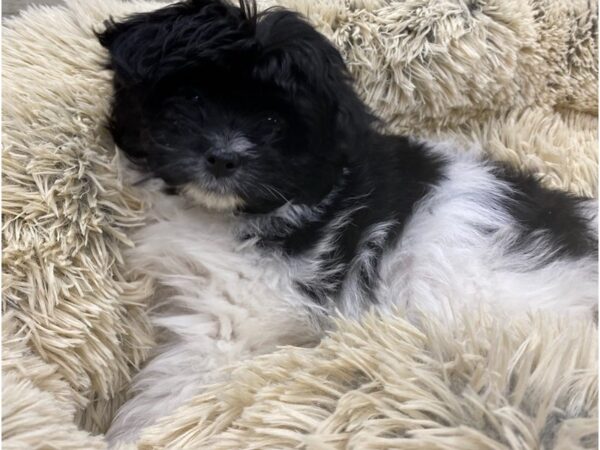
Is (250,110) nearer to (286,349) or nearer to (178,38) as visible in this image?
(178,38)

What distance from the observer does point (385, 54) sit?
5.23 ft

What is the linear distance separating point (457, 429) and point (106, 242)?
27.6 inches

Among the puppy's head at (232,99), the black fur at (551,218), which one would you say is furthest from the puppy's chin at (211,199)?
the black fur at (551,218)

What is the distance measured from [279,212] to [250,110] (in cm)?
20

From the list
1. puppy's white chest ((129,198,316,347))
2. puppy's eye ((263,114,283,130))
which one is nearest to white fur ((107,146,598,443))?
puppy's white chest ((129,198,316,347))

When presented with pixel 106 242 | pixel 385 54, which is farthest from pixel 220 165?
pixel 385 54

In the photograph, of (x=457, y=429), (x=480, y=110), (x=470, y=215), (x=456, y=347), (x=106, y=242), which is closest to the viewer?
(x=457, y=429)

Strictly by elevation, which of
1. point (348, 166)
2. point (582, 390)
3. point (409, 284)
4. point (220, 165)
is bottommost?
point (409, 284)

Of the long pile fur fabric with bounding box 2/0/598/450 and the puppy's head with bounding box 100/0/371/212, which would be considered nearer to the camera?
the long pile fur fabric with bounding box 2/0/598/450

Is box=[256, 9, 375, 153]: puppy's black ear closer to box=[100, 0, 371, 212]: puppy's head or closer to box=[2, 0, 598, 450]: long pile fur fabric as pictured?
box=[100, 0, 371, 212]: puppy's head

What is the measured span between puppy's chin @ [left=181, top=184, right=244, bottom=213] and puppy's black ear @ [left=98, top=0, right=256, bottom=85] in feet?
0.62

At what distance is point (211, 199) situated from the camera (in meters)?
1.05

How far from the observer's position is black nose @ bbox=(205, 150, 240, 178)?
98 cm

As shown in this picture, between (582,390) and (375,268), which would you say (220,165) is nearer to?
(375,268)
